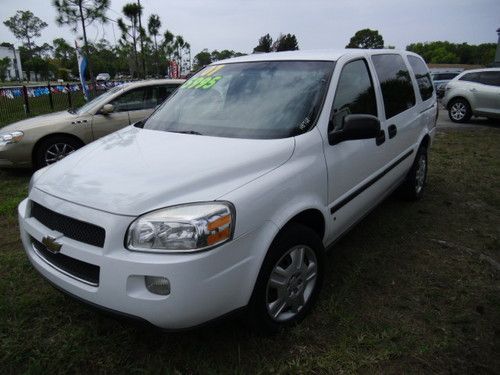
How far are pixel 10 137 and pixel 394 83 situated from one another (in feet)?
17.2

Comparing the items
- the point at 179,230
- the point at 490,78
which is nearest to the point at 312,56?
the point at 179,230

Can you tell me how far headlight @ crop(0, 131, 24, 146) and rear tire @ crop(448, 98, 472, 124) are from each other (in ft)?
37.9

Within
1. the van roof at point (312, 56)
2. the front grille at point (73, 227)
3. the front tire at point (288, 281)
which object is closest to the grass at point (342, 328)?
the front tire at point (288, 281)

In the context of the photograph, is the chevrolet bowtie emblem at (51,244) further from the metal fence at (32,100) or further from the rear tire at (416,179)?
the metal fence at (32,100)

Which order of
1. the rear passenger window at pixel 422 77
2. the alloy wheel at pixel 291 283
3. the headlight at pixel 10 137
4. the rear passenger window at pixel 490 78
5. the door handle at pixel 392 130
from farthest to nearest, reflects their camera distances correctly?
the rear passenger window at pixel 490 78, the headlight at pixel 10 137, the rear passenger window at pixel 422 77, the door handle at pixel 392 130, the alloy wheel at pixel 291 283

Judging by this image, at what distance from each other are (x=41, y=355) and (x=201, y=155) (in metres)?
1.48

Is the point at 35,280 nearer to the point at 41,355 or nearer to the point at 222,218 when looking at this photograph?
the point at 41,355

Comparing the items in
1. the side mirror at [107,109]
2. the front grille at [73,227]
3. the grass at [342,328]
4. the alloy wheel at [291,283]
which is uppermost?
the side mirror at [107,109]

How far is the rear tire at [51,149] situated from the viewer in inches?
233

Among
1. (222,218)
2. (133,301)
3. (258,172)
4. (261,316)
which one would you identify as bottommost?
(261,316)

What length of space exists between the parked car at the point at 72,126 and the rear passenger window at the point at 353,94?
169 inches

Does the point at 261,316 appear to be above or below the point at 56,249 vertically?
below

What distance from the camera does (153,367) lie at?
2.17 metres

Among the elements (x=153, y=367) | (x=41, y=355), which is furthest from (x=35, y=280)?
(x=153, y=367)
